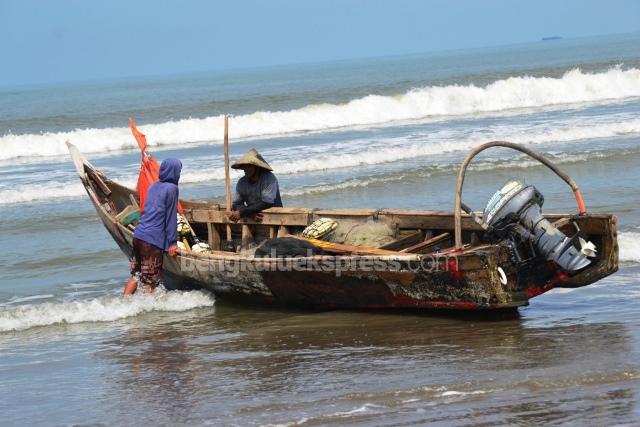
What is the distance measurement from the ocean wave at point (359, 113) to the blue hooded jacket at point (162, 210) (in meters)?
16.6

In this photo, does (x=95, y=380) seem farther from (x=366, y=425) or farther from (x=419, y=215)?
(x=419, y=215)

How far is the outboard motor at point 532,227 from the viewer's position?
589cm

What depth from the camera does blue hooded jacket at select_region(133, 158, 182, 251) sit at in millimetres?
7316

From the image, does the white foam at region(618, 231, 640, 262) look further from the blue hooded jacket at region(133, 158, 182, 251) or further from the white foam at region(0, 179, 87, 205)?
the white foam at region(0, 179, 87, 205)

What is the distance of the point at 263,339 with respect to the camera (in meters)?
6.41

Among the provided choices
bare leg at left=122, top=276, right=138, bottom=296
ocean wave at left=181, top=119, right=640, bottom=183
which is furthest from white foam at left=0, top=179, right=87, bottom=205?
bare leg at left=122, top=276, right=138, bottom=296

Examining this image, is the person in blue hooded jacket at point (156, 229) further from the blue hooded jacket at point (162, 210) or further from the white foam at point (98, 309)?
the white foam at point (98, 309)

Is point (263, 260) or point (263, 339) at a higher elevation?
point (263, 260)

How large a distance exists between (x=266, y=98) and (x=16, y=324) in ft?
103

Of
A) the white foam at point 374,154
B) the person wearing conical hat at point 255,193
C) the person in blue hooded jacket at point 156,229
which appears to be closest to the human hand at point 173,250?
the person in blue hooded jacket at point 156,229

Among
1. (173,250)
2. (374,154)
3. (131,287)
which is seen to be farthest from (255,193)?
(374,154)

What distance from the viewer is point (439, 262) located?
601cm

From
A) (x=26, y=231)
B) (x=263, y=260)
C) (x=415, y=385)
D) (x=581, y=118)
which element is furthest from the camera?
(x=581, y=118)

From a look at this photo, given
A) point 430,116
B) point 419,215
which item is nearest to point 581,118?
point 430,116
